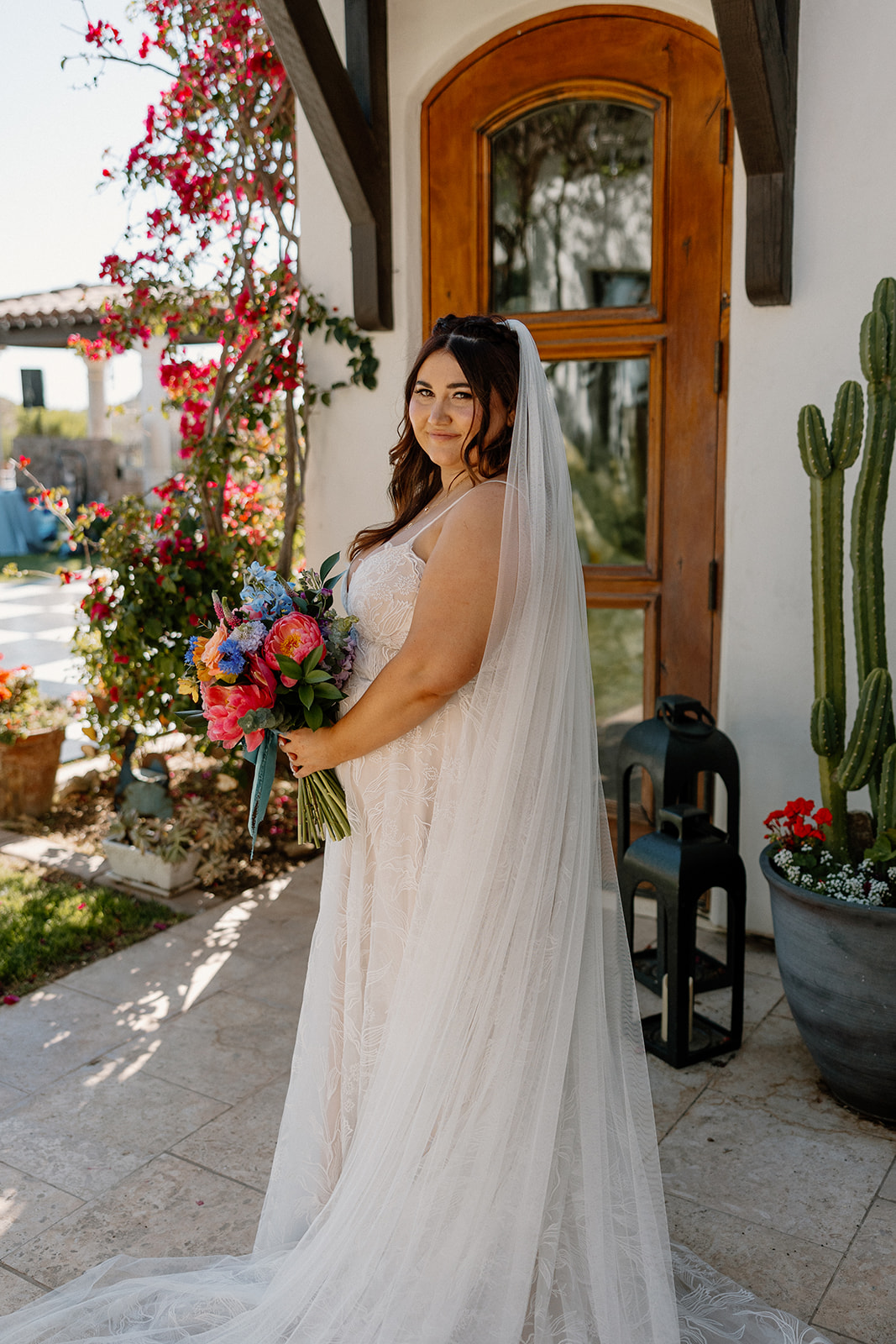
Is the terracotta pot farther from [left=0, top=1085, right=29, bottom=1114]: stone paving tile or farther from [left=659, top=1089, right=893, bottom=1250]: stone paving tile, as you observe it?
[left=659, top=1089, right=893, bottom=1250]: stone paving tile

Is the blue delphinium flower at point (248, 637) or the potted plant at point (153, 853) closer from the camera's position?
the blue delphinium flower at point (248, 637)

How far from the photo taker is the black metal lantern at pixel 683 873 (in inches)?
113

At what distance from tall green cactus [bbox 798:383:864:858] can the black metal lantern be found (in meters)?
0.32

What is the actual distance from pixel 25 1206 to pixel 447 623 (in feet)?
5.66

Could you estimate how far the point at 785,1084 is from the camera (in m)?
2.87

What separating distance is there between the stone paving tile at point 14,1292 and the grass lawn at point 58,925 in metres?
1.35

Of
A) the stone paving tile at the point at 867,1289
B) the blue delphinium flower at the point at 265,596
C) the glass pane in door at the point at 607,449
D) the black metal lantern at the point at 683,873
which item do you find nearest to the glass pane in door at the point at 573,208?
the glass pane in door at the point at 607,449

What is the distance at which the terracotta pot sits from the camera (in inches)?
197

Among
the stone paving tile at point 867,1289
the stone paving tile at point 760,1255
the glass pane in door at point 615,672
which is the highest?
the glass pane in door at point 615,672

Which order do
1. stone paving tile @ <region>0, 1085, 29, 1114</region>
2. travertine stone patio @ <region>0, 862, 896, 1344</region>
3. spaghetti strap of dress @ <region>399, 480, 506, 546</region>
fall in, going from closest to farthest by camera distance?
spaghetti strap of dress @ <region>399, 480, 506, 546</region> → travertine stone patio @ <region>0, 862, 896, 1344</region> → stone paving tile @ <region>0, 1085, 29, 1114</region>

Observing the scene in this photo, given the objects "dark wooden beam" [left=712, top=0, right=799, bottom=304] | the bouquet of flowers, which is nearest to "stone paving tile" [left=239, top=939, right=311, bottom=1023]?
the bouquet of flowers

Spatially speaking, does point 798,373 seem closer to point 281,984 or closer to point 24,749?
point 281,984

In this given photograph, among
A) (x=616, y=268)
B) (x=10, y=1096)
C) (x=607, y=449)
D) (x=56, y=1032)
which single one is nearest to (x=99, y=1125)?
(x=10, y=1096)

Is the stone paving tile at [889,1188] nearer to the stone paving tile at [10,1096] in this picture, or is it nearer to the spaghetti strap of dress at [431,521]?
the spaghetti strap of dress at [431,521]
